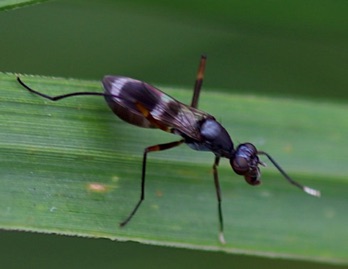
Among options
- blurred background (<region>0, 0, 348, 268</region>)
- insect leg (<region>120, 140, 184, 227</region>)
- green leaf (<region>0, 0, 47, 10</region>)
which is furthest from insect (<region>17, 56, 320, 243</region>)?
blurred background (<region>0, 0, 348, 268</region>)

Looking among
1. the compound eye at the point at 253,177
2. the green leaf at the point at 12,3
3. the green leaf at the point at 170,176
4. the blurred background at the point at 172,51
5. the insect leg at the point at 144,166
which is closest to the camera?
the green leaf at the point at 12,3

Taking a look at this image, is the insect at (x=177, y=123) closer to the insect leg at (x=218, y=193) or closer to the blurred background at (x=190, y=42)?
the insect leg at (x=218, y=193)

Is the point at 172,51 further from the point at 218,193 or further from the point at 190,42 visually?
the point at 218,193

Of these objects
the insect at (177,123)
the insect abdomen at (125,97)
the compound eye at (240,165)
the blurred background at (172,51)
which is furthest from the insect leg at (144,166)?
the blurred background at (172,51)

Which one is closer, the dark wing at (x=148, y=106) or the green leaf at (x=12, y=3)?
the green leaf at (x=12, y=3)

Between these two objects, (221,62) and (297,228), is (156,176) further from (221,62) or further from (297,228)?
(221,62)

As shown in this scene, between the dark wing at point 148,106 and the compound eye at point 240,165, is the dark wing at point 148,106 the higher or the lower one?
the higher one

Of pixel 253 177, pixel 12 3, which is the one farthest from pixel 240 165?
pixel 12 3
